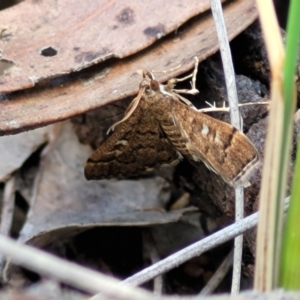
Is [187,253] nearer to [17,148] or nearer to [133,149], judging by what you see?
[133,149]

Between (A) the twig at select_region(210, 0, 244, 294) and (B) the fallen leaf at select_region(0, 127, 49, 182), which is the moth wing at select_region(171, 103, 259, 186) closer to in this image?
(A) the twig at select_region(210, 0, 244, 294)

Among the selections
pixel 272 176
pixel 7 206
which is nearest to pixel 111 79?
pixel 7 206

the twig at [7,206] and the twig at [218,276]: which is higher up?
the twig at [7,206]

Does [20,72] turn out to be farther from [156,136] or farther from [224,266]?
[224,266]

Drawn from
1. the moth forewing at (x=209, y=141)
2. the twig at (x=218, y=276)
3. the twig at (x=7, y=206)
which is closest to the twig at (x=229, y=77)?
the moth forewing at (x=209, y=141)

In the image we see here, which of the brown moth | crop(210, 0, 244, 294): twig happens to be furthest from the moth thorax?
crop(210, 0, 244, 294): twig

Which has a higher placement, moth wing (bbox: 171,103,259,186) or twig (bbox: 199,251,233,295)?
moth wing (bbox: 171,103,259,186)

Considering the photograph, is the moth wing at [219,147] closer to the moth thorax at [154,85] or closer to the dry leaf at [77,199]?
the moth thorax at [154,85]
